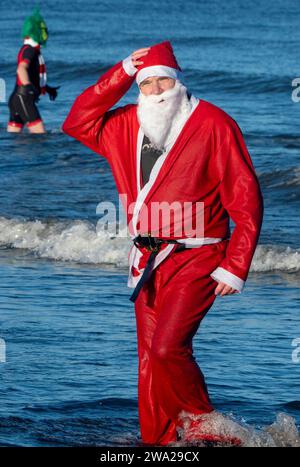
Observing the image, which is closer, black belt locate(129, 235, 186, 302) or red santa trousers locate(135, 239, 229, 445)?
red santa trousers locate(135, 239, 229, 445)

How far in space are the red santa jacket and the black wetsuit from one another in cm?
1141

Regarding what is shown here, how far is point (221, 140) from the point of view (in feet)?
21.2

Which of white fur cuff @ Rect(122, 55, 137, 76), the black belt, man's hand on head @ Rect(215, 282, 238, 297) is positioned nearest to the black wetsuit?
white fur cuff @ Rect(122, 55, 137, 76)

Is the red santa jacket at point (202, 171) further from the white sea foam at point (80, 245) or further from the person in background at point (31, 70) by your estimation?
the person in background at point (31, 70)

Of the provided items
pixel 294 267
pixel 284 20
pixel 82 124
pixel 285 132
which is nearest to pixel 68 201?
pixel 294 267

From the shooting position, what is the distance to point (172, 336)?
6.47m

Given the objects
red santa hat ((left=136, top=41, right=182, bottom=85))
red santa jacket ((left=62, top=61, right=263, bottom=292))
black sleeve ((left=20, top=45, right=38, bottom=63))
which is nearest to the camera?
red santa jacket ((left=62, top=61, right=263, bottom=292))

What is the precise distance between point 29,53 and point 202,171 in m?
11.8

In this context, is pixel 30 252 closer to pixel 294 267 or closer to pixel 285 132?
pixel 294 267

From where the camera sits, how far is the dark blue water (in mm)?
7480

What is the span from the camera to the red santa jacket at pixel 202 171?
6.47 metres

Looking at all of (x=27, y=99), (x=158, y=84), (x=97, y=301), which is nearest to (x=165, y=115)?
(x=158, y=84)

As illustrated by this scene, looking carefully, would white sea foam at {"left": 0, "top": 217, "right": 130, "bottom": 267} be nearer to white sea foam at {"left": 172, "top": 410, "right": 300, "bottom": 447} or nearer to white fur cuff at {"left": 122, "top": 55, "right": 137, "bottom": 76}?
white sea foam at {"left": 172, "top": 410, "right": 300, "bottom": 447}

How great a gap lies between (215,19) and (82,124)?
33.2 m
